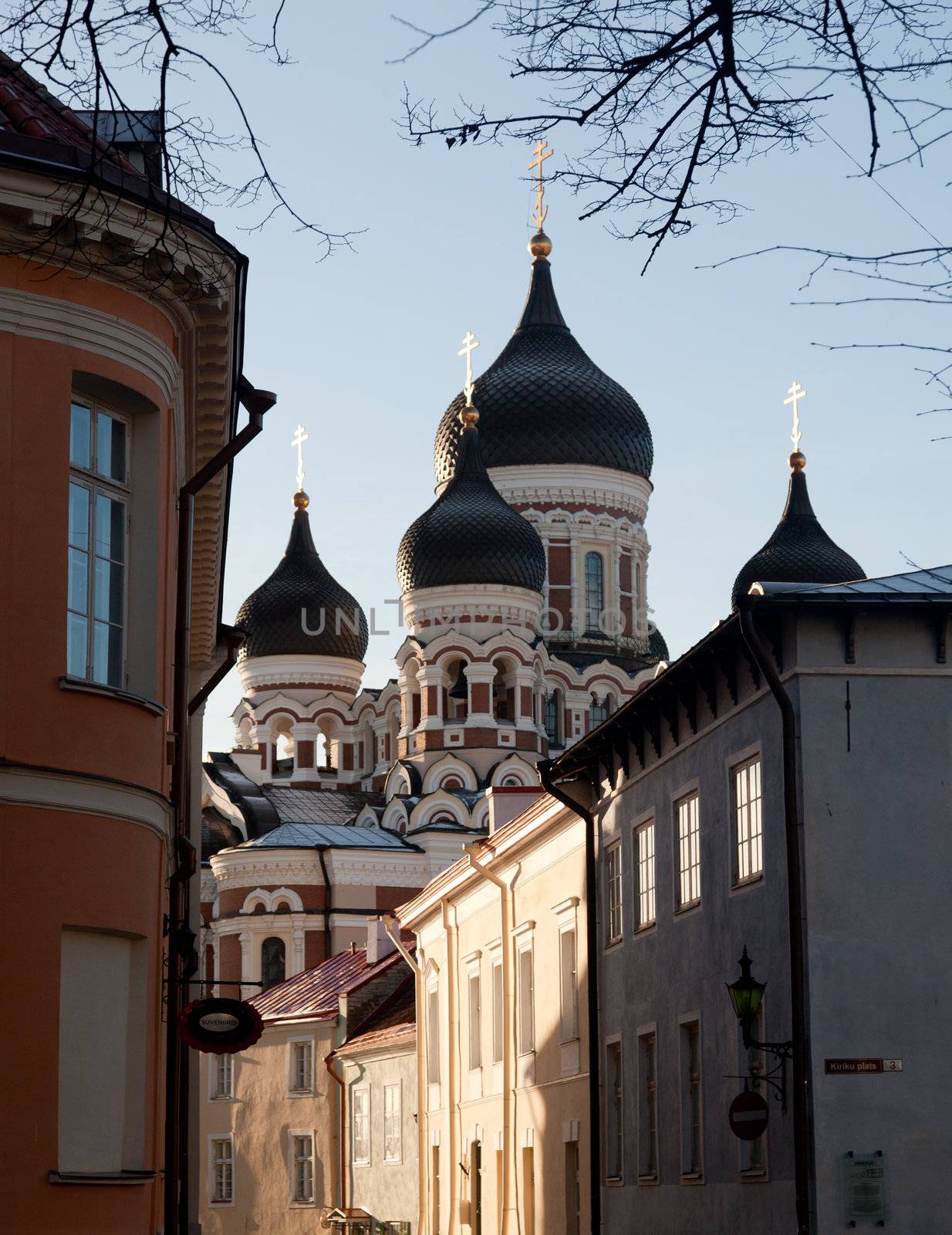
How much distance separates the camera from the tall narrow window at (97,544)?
12422mm

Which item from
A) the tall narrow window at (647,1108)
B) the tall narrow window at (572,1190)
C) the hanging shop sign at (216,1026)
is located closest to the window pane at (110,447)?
the hanging shop sign at (216,1026)

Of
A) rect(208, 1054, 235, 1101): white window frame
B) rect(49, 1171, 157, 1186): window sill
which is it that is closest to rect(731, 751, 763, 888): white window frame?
rect(49, 1171, 157, 1186): window sill

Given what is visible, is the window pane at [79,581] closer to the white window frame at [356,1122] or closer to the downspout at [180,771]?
the downspout at [180,771]

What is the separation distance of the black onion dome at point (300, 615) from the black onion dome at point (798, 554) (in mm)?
16541

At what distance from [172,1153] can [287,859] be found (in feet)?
159

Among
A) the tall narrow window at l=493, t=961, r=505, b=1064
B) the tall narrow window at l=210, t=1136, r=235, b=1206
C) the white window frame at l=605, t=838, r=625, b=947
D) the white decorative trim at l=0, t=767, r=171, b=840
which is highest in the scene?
the white window frame at l=605, t=838, r=625, b=947

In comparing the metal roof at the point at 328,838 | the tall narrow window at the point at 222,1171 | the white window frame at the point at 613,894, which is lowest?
the tall narrow window at the point at 222,1171

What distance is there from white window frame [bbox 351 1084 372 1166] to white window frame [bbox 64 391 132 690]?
27.4 meters

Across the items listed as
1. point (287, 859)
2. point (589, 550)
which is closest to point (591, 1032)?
point (287, 859)

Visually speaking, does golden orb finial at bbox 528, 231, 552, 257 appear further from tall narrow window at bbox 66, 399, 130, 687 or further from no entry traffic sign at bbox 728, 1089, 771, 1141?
tall narrow window at bbox 66, 399, 130, 687

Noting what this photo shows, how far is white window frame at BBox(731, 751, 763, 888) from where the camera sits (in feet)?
62.3

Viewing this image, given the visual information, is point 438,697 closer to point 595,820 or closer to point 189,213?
point 595,820

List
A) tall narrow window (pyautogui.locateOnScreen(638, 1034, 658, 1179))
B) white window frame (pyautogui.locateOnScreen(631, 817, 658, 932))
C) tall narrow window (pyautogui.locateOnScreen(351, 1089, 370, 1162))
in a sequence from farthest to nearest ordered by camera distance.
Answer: tall narrow window (pyautogui.locateOnScreen(351, 1089, 370, 1162)) < white window frame (pyautogui.locateOnScreen(631, 817, 658, 932)) < tall narrow window (pyautogui.locateOnScreen(638, 1034, 658, 1179))

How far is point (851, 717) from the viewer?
720 inches
